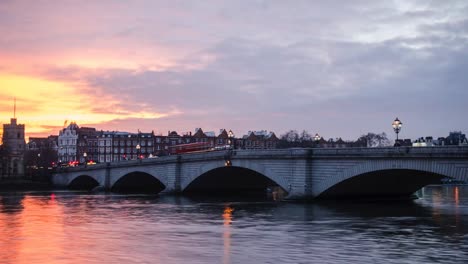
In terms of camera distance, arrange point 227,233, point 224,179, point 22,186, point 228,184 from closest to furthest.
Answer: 1. point 227,233
2. point 224,179
3. point 228,184
4. point 22,186

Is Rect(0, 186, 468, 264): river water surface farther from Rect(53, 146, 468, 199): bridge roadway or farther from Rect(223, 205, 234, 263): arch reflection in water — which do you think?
Rect(53, 146, 468, 199): bridge roadway

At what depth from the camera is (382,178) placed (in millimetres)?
62594

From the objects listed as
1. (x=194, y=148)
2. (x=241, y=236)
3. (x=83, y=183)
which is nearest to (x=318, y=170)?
(x=241, y=236)

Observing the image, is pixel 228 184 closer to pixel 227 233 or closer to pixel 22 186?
pixel 227 233

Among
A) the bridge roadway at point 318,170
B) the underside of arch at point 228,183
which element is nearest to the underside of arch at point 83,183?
the bridge roadway at point 318,170

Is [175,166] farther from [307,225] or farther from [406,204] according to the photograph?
[307,225]

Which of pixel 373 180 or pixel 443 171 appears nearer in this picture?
pixel 443 171

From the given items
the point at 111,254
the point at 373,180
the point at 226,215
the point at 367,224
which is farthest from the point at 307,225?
the point at 373,180

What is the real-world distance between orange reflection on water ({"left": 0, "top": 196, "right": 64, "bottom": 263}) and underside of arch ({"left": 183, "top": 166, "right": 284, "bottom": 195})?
32.7 meters

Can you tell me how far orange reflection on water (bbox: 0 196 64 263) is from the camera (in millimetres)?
29688

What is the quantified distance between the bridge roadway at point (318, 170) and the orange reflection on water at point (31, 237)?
76.5 ft

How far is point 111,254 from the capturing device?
30.5 metres

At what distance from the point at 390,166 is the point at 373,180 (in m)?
9.01

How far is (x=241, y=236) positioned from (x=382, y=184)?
104 feet
